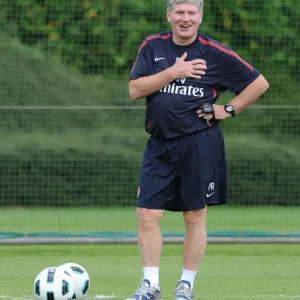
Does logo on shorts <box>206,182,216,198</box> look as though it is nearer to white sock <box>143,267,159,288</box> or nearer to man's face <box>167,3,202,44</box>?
white sock <box>143,267,159,288</box>

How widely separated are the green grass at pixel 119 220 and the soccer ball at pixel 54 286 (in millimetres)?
6709

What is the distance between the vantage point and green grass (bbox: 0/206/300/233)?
43.7 feet

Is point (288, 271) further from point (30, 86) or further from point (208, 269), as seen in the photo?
point (30, 86)

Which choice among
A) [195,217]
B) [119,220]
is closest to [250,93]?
[195,217]

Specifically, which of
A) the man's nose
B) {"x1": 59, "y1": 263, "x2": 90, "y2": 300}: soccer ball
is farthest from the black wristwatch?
{"x1": 59, "y1": 263, "x2": 90, "y2": 300}: soccer ball

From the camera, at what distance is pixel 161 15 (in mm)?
13891

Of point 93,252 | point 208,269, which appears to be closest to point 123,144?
point 93,252

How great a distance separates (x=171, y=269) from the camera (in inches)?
330

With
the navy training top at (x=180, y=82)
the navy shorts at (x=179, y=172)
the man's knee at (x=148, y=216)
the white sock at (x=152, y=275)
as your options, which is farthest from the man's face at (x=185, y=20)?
the white sock at (x=152, y=275)

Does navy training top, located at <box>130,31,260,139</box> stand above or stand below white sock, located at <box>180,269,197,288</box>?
above

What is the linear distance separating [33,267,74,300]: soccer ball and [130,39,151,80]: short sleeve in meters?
1.28

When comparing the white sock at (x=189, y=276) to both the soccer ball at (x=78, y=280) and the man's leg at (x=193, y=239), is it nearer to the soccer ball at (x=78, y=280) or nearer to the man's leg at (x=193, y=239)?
the man's leg at (x=193, y=239)

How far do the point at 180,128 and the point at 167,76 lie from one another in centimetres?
33

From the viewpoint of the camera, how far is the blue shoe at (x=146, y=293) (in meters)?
6.25
